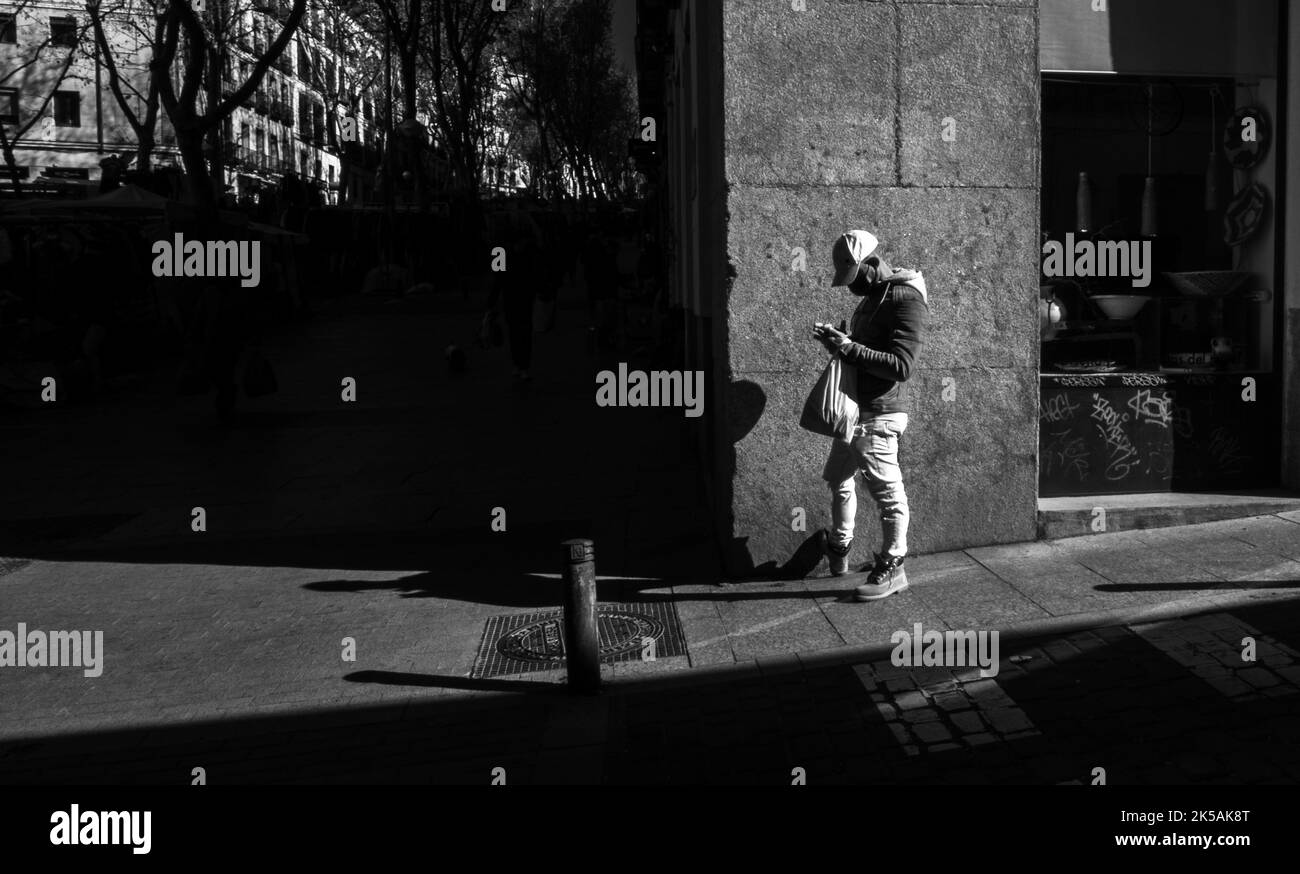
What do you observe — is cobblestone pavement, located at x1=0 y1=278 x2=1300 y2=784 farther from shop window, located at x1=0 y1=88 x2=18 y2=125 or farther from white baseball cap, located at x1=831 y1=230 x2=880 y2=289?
shop window, located at x1=0 y1=88 x2=18 y2=125

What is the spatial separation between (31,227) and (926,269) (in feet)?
57.5

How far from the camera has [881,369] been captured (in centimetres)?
704

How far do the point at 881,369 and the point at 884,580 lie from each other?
1.07 metres

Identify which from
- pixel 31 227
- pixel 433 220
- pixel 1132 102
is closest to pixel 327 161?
pixel 433 220

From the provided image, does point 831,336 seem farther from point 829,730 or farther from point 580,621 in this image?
point 829,730

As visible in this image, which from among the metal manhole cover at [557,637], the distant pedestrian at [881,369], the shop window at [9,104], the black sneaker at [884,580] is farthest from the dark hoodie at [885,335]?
the shop window at [9,104]

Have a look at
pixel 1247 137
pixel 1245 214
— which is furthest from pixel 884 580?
pixel 1247 137

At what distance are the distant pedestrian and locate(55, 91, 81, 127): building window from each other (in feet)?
178

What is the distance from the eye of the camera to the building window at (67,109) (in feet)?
180

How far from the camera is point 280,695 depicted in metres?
6.41

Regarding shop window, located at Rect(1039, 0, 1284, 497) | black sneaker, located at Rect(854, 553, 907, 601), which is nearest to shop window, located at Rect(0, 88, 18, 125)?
shop window, located at Rect(1039, 0, 1284, 497)

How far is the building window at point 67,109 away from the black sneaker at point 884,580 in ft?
179

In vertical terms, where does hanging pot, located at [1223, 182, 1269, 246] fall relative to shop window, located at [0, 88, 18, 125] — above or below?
below

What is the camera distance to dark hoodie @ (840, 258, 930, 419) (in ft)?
23.1
